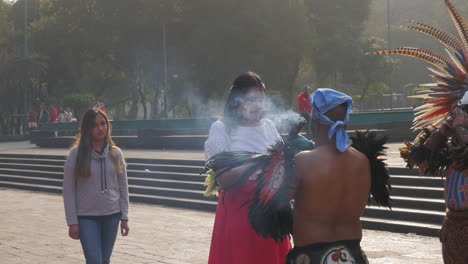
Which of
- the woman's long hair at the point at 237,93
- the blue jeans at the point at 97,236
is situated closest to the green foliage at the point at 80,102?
the blue jeans at the point at 97,236

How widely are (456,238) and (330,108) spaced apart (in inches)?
54.7

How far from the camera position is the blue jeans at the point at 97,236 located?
17.8ft

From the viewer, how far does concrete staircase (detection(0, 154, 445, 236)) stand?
1042 centimetres

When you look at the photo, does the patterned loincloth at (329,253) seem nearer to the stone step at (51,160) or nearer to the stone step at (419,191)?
the stone step at (419,191)

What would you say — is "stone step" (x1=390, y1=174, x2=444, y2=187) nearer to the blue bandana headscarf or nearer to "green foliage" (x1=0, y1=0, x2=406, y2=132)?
the blue bandana headscarf

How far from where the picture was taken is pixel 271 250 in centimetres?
411

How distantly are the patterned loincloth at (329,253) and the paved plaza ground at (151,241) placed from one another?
16.5ft

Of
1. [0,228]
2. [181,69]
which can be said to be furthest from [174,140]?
[181,69]

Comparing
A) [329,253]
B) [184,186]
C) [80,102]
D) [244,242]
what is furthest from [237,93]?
[80,102]

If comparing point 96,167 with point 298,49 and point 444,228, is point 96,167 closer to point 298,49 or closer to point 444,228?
point 444,228

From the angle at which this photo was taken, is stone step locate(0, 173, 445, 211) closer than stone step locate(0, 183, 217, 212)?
Yes

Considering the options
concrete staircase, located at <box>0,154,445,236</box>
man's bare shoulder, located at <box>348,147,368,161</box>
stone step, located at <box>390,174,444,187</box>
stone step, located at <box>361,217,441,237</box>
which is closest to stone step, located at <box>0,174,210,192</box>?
concrete staircase, located at <box>0,154,445,236</box>

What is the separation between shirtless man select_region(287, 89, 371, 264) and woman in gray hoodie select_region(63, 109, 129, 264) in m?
2.45

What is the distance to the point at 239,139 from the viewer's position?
165 inches
